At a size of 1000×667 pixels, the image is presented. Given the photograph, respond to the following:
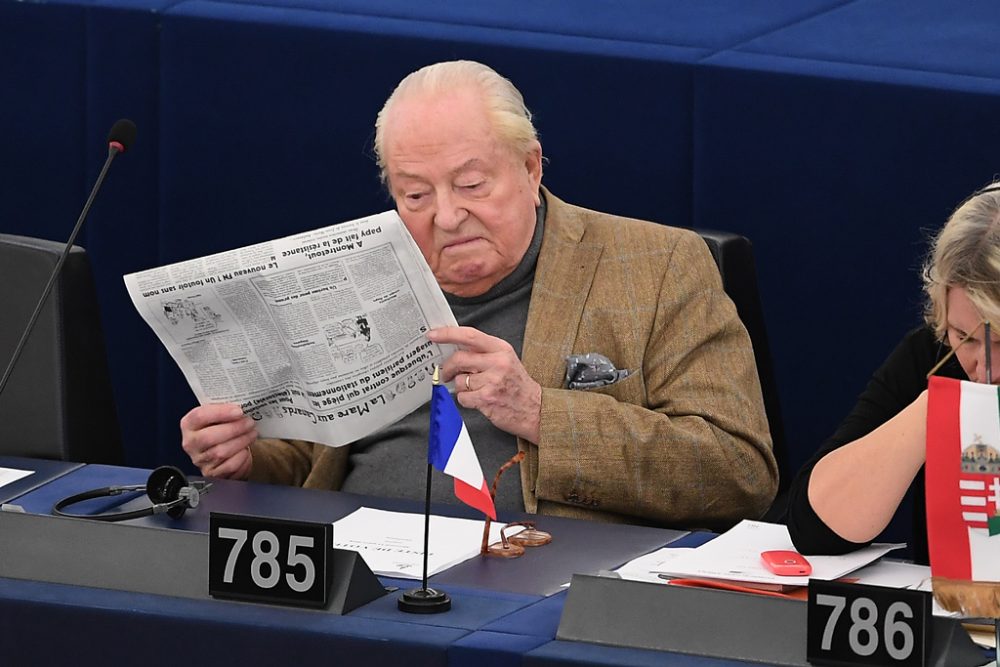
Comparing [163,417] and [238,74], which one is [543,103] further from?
[163,417]

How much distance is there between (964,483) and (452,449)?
51 centimetres

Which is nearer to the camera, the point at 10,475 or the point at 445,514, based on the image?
the point at 445,514

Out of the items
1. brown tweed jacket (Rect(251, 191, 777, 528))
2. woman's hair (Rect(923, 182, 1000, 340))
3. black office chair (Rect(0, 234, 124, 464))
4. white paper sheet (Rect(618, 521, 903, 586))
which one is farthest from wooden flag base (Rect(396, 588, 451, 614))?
black office chair (Rect(0, 234, 124, 464))

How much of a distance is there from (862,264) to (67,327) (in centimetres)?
138

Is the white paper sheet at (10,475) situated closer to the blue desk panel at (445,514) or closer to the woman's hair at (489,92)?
the blue desk panel at (445,514)

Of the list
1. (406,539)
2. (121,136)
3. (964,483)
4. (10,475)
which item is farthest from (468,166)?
(964,483)

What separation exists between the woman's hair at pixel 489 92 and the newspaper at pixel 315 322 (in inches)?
13.1

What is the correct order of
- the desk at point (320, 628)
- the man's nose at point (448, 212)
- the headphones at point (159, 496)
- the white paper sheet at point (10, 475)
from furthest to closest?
the man's nose at point (448, 212) < the white paper sheet at point (10, 475) < the headphones at point (159, 496) < the desk at point (320, 628)

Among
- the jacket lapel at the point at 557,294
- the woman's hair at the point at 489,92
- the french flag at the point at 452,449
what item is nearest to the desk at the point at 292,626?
the french flag at the point at 452,449

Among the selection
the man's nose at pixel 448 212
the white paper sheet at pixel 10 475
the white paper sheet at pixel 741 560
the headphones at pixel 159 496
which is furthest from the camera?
the man's nose at pixel 448 212

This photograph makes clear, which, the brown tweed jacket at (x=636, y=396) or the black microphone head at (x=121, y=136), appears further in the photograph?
the brown tweed jacket at (x=636, y=396)

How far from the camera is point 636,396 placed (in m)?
2.42

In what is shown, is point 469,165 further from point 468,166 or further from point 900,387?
point 900,387

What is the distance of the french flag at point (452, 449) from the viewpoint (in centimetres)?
182
